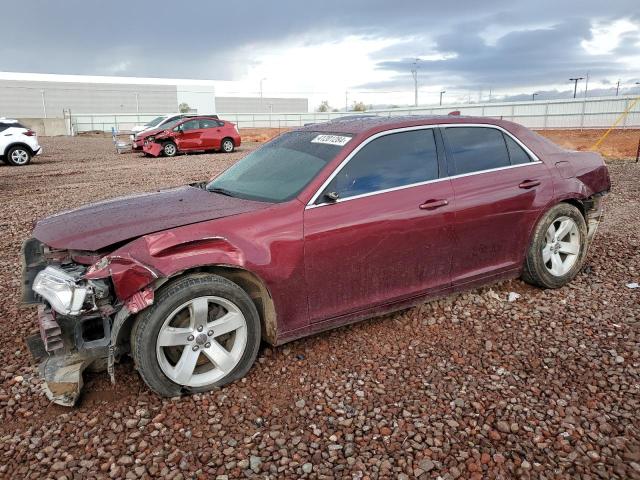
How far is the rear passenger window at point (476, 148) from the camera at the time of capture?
4.07 metres

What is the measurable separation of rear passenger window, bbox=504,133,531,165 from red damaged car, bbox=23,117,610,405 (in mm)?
17

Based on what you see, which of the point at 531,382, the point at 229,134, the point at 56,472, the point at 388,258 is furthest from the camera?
the point at 229,134

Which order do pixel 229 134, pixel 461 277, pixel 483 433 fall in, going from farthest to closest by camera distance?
pixel 229 134, pixel 461 277, pixel 483 433

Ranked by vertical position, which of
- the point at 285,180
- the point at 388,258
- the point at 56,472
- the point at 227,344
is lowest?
the point at 56,472

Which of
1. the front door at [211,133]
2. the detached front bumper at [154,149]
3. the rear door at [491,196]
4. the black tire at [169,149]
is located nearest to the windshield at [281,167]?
the rear door at [491,196]

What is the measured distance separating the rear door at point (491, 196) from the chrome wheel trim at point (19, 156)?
17.3 meters

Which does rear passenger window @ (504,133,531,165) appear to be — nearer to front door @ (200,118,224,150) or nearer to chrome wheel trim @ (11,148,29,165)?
chrome wheel trim @ (11,148,29,165)

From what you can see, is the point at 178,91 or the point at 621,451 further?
the point at 178,91

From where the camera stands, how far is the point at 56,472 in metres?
2.53

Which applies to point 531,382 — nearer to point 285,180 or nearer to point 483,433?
point 483,433

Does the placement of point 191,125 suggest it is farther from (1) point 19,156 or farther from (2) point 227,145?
(1) point 19,156

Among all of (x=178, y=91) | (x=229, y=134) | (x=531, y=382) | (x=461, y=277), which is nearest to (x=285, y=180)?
(x=461, y=277)

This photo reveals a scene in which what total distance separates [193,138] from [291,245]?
60.8ft

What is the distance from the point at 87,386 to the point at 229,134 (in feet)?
64.2
